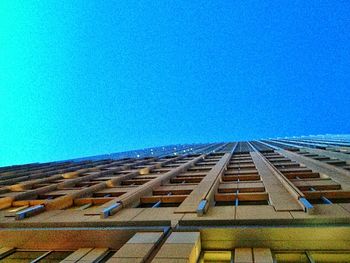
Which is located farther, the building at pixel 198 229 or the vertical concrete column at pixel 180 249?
the building at pixel 198 229

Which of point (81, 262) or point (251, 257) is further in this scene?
point (81, 262)

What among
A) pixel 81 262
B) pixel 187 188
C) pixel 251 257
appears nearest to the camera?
pixel 251 257

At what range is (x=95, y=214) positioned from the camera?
16.2 metres

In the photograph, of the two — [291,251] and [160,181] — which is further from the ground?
[160,181]

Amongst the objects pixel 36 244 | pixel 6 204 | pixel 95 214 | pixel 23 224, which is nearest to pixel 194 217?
pixel 95 214

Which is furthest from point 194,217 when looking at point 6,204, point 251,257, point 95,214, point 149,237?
point 6,204

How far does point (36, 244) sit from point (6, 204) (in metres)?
9.91

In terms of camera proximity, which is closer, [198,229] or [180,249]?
[180,249]

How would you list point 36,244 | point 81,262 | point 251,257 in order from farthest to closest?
1. point 36,244
2. point 81,262
3. point 251,257

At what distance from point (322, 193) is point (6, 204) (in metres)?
20.2

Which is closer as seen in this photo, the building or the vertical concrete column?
the vertical concrete column

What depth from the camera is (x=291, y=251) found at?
437 inches

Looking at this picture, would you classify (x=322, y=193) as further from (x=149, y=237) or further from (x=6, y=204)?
(x=6, y=204)

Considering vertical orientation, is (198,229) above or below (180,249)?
above
